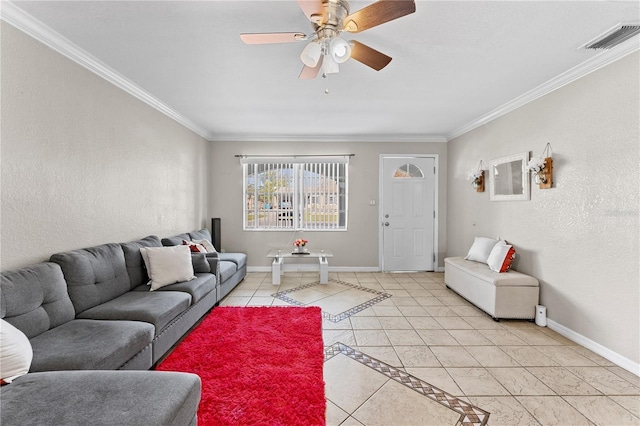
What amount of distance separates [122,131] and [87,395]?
271 centimetres

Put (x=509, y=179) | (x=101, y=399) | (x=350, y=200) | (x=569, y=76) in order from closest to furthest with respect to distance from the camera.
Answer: (x=101, y=399) → (x=569, y=76) → (x=509, y=179) → (x=350, y=200)

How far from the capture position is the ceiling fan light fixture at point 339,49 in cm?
174

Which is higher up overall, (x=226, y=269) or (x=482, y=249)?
(x=482, y=249)

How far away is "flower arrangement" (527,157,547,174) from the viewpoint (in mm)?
3006

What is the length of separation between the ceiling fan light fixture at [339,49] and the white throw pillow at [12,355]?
2342 millimetres

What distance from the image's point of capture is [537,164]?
3.03 meters

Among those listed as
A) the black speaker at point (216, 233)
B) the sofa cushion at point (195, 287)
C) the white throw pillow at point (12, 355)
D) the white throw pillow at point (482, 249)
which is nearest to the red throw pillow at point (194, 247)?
the sofa cushion at point (195, 287)

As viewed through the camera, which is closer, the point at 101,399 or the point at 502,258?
the point at 101,399

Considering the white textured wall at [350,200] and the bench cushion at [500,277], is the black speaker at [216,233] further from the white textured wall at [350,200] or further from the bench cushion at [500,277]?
the bench cushion at [500,277]

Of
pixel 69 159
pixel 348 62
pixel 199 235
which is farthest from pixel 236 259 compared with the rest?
pixel 348 62

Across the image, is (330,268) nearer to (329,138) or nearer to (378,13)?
(329,138)

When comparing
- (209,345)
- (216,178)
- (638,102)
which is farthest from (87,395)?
(216,178)

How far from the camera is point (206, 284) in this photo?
314 cm

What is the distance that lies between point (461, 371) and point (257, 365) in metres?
1.64
